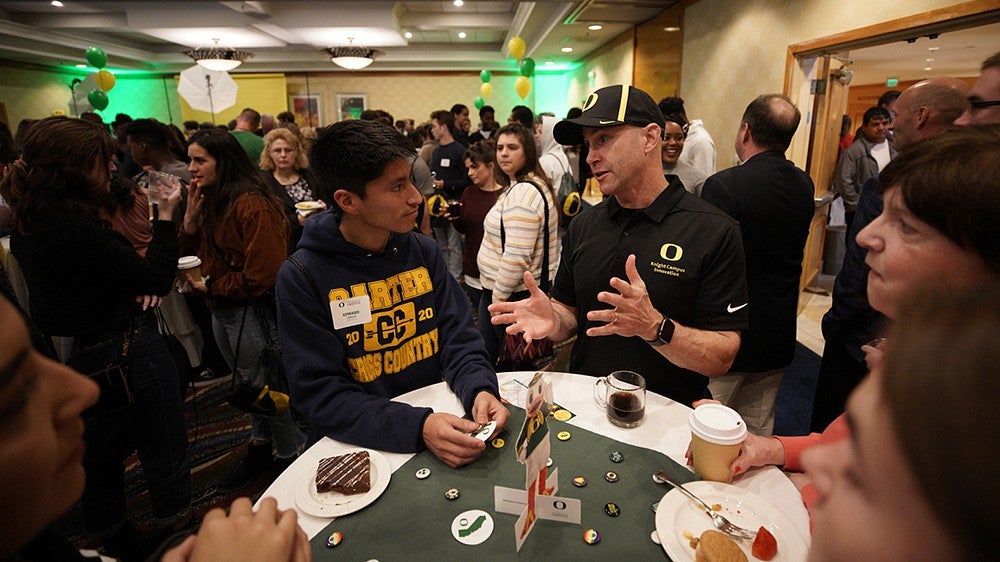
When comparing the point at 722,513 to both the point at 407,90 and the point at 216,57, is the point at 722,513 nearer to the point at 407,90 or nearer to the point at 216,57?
the point at 216,57

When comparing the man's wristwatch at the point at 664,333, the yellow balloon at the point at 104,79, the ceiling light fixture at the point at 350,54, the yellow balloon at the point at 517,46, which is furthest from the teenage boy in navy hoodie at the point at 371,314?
the yellow balloon at the point at 104,79

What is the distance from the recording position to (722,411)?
1160 millimetres

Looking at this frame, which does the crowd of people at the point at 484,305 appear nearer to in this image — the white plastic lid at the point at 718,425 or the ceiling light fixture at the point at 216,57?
the white plastic lid at the point at 718,425

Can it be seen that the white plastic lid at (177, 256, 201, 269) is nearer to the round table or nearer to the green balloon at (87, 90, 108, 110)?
the round table

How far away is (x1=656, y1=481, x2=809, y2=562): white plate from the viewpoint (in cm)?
94

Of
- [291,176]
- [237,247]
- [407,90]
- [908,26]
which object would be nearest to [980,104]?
[908,26]

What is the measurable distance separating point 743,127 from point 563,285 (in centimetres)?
168

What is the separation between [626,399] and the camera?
1.40m

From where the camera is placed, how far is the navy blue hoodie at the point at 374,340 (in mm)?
1393

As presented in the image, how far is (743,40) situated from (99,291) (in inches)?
246

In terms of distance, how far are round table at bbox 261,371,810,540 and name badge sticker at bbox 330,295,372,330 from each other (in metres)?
0.29

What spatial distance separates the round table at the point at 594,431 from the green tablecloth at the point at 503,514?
1.7 inches

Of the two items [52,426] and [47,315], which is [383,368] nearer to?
[52,426]

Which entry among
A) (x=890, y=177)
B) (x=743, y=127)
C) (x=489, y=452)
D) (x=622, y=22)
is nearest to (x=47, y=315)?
(x=489, y=452)
